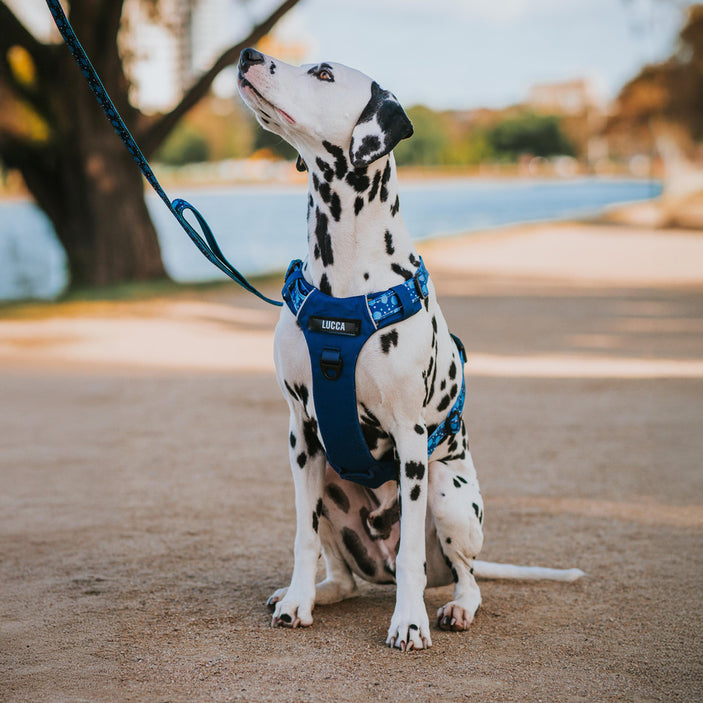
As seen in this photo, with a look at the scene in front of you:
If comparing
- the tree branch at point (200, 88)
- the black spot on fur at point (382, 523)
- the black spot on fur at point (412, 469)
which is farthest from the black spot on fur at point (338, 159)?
the tree branch at point (200, 88)

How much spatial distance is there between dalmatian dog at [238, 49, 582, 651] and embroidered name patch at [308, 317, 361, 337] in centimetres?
8

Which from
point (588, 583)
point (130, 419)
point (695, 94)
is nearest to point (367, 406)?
point (588, 583)

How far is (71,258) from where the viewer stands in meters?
16.9

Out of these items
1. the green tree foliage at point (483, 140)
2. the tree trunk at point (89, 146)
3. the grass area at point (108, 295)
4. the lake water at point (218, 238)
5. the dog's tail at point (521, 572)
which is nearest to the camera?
the dog's tail at point (521, 572)

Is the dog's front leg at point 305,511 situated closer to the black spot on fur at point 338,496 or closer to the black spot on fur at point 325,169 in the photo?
the black spot on fur at point 338,496

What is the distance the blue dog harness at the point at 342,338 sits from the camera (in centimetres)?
371

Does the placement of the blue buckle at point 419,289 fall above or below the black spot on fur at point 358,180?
below

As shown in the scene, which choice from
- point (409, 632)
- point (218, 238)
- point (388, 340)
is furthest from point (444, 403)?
point (218, 238)

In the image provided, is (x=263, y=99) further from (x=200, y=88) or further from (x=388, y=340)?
(x=200, y=88)

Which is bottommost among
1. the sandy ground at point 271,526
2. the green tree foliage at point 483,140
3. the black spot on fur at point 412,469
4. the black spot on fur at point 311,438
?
the sandy ground at point 271,526

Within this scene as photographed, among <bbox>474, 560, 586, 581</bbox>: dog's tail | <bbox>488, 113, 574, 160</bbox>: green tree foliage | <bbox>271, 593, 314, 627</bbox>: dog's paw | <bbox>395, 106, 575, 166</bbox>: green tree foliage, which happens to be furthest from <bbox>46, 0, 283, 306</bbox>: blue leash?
<bbox>488, 113, 574, 160</bbox>: green tree foliage

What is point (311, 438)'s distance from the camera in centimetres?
406

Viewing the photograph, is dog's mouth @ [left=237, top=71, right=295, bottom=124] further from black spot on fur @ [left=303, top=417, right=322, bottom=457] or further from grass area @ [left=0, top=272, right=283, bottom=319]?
grass area @ [left=0, top=272, right=283, bottom=319]

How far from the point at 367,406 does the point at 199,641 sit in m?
1.15
